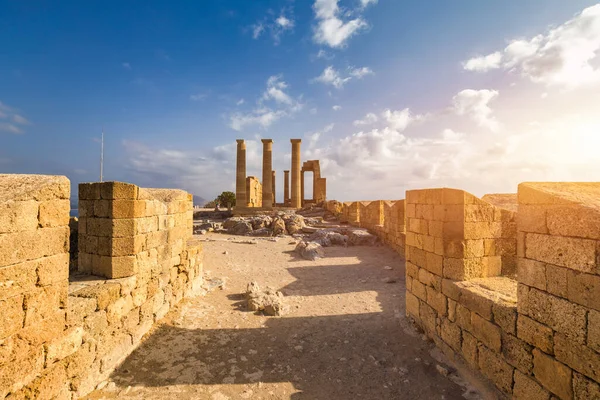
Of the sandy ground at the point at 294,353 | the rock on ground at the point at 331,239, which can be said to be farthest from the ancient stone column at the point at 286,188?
the sandy ground at the point at 294,353

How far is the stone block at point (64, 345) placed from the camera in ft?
10.5

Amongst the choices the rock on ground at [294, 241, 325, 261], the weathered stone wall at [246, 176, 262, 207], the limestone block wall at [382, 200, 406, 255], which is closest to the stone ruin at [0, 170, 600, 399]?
the limestone block wall at [382, 200, 406, 255]

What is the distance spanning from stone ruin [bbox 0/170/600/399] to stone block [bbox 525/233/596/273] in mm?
12

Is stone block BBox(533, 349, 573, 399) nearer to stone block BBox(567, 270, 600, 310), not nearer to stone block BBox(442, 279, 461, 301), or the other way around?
stone block BBox(567, 270, 600, 310)

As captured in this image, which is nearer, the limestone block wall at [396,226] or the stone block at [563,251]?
the stone block at [563,251]

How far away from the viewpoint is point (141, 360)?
15.2 feet

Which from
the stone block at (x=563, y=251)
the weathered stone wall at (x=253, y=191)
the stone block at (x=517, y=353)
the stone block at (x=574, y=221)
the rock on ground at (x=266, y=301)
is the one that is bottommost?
the rock on ground at (x=266, y=301)

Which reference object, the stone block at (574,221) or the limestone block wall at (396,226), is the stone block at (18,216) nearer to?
the stone block at (574,221)

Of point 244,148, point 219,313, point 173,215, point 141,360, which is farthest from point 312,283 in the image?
point 244,148

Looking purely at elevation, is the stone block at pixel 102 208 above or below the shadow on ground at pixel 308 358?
above

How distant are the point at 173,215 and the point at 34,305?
3823mm

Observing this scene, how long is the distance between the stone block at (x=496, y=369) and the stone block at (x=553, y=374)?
Result: 41 cm

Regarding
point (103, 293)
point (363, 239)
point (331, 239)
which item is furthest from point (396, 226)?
point (103, 293)

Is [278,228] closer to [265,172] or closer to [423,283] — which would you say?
[265,172]
